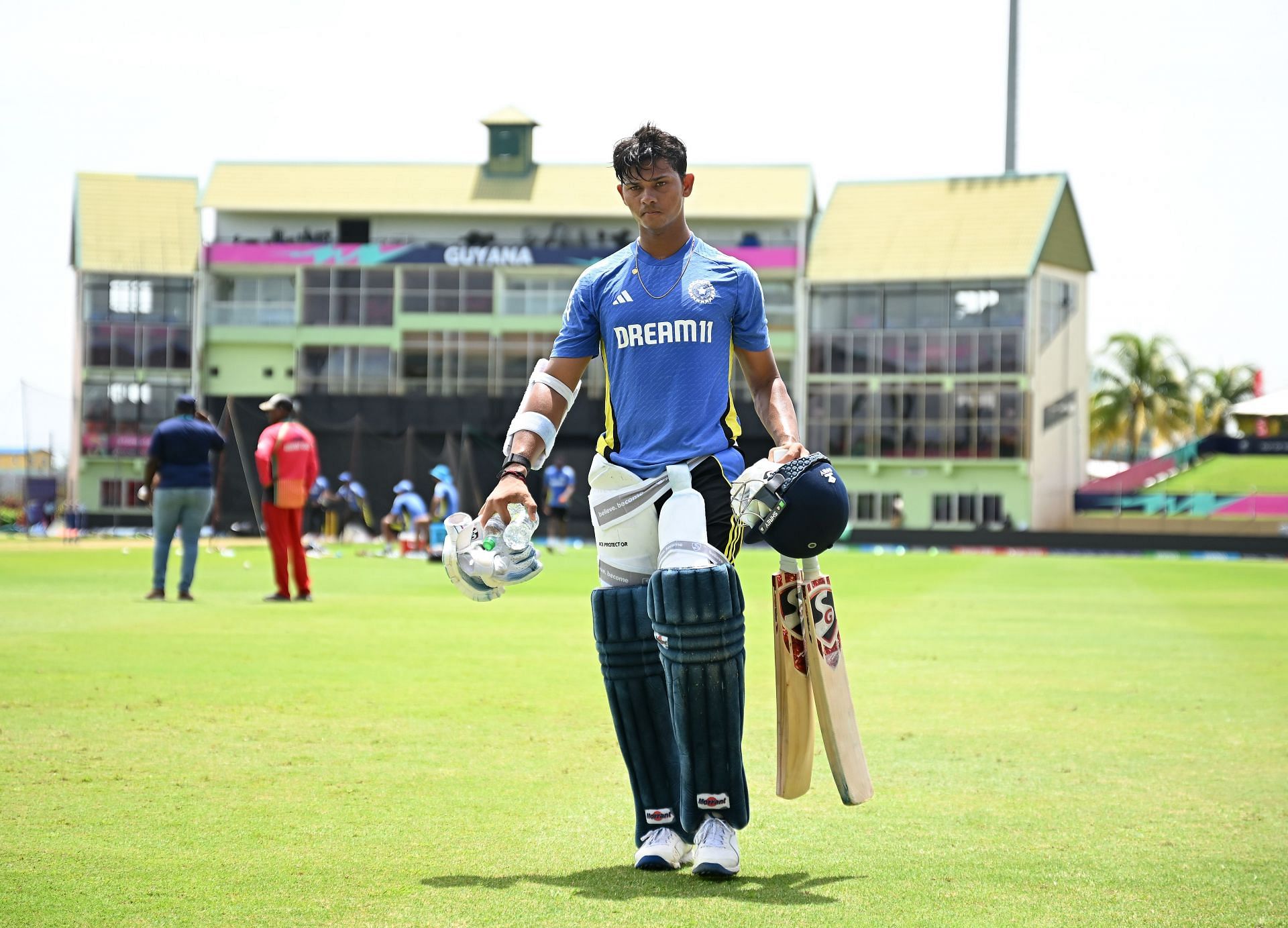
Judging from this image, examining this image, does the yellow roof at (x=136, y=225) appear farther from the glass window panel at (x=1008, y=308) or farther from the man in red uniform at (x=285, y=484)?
the man in red uniform at (x=285, y=484)

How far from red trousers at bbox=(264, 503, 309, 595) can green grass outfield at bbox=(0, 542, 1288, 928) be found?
9.80ft

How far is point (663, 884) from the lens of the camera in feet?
15.6

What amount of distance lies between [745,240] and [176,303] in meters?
23.9

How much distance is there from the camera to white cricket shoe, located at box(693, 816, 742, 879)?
482 cm

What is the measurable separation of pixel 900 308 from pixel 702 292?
6500 centimetres

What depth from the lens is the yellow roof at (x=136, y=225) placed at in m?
70.1

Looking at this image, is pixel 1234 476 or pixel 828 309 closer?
pixel 828 309

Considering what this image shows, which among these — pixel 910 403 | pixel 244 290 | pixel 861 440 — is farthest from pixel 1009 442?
pixel 244 290

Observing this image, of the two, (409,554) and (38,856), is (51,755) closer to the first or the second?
(38,856)

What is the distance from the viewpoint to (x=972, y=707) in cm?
931

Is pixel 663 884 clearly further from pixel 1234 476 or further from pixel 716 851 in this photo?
pixel 1234 476

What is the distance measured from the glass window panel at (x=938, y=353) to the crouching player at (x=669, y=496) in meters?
64.1

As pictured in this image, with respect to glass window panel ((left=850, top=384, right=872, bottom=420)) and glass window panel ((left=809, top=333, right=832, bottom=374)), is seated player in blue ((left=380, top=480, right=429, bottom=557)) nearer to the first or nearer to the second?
glass window panel ((left=809, top=333, right=832, bottom=374))

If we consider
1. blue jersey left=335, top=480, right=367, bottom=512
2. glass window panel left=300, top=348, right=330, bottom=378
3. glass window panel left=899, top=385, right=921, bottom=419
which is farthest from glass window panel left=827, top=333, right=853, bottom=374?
blue jersey left=335, top=480, right=367, bottom=512
